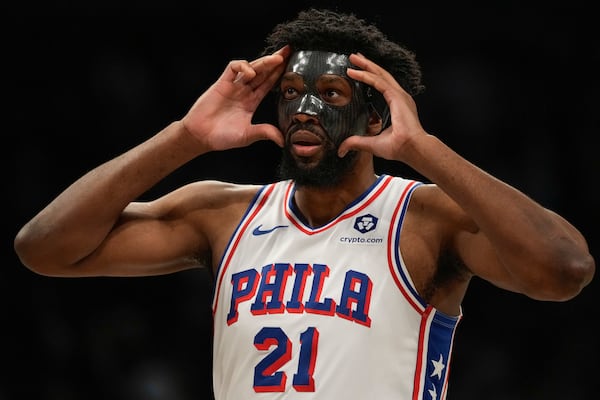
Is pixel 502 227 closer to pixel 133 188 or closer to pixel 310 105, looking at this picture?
pixel 310 105

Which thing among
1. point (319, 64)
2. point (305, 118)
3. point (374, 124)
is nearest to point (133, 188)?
point (305, 118)

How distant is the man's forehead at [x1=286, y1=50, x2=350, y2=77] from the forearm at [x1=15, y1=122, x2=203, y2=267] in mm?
417

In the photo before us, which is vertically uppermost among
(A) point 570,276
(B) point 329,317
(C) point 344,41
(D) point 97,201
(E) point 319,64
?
(C) point 344,41

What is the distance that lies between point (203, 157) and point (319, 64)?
124 inches

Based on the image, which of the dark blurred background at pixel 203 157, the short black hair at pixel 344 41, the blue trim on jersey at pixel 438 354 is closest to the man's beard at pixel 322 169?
the short black hair at pixel 344 41

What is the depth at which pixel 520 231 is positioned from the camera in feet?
8.91

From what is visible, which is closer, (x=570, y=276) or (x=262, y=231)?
(x=570, y=276)

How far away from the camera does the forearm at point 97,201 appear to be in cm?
310

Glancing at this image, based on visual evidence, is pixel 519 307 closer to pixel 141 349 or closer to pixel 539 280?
pixel 141 349

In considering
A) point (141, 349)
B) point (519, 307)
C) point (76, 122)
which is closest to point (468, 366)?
point (519, 307)

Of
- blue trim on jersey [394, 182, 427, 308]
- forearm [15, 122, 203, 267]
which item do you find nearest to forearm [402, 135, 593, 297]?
blue trim on jersey [394, 182, 427, 308]

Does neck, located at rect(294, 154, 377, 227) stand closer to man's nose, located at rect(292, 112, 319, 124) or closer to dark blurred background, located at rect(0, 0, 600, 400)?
man's nose, located at rect(292, 112, 319, 124)

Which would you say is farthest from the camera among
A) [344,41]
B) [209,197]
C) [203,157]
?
[203,157]

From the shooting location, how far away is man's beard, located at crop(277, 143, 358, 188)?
309 cm
